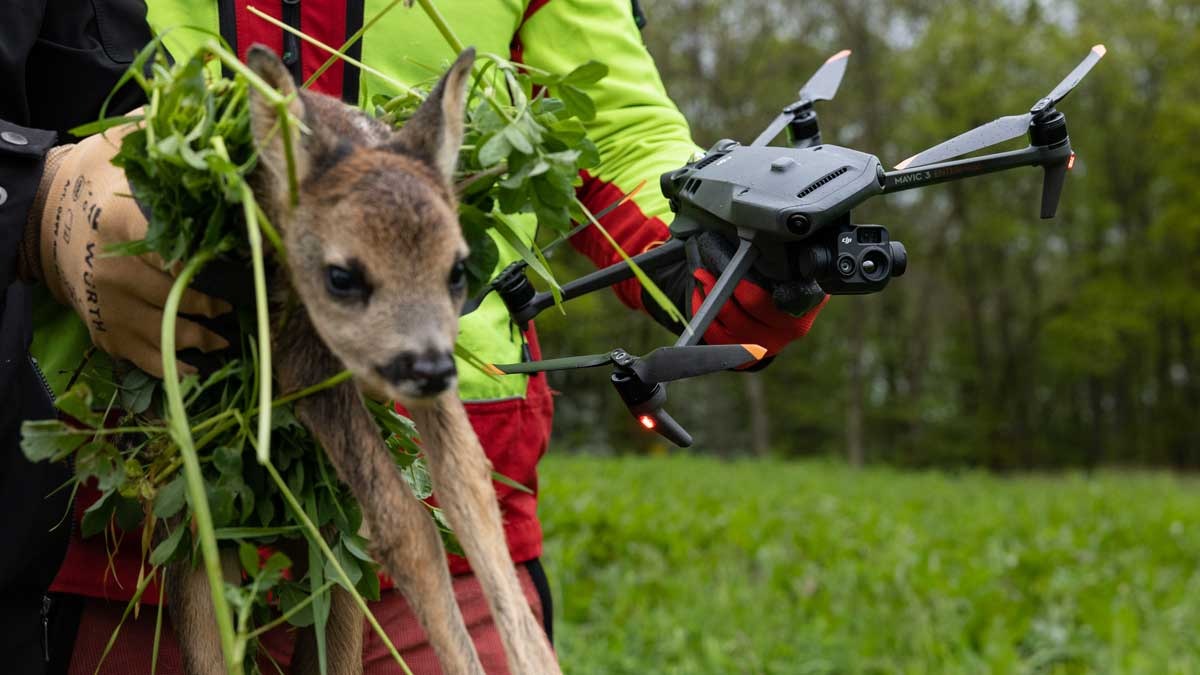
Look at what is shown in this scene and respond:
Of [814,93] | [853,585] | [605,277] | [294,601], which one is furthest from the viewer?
[853,585]

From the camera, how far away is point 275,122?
143cm

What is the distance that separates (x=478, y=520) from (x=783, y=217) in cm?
81

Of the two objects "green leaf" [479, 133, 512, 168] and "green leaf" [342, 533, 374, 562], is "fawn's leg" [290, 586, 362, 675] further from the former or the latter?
"green leaf" [479, 133, 512, 168]

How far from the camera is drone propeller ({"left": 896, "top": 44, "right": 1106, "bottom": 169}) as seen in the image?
2080 mm

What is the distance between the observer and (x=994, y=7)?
34750mm

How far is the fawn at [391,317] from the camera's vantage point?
4.50 ft

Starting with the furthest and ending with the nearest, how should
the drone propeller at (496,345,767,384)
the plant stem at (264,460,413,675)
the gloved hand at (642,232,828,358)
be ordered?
the gloved hand at (642,232,828,358), the drone propeller at (496,345,767,384), the plant stem at (264,460,413,675)

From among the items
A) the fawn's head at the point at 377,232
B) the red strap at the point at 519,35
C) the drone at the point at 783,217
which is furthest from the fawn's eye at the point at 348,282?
the red strap at the point at 519,35

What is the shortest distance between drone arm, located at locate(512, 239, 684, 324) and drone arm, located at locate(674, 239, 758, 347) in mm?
162

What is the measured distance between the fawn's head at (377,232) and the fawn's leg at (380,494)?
103 mm

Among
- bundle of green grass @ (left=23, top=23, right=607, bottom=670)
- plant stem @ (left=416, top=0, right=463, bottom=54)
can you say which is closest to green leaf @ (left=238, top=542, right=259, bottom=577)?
bundle of green grass @ (left=23, top=23, right=607, bottom=670)

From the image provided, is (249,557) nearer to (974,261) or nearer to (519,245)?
(519,245)

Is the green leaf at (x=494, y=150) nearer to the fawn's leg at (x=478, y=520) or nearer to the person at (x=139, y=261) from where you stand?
the fawn's leg at (x=478, y=520)

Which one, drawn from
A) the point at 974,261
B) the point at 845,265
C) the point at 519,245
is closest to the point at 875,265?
the point at 845,265
